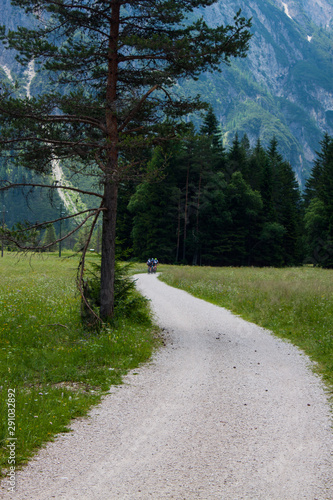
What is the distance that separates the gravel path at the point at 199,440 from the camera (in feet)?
12.5

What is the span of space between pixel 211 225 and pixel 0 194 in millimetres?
48317

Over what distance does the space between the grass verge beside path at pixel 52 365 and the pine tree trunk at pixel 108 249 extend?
2.18 ft

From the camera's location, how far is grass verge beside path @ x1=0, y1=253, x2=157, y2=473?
4957mm

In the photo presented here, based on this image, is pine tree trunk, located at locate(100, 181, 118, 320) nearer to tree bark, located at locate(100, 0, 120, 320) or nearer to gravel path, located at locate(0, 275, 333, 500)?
tree bark, located at locate(100, 0, 120, 320)

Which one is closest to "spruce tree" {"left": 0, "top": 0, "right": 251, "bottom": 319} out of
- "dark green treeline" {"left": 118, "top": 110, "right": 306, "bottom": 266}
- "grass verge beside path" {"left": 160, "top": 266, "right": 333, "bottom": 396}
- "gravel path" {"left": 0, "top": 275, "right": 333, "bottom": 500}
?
"gravel path" {"left": 0, "top": 275, "right": 333, "bottom": 500}

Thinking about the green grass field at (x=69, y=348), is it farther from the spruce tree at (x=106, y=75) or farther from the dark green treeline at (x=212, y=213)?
the dark green treeline at (x=212, y=213)

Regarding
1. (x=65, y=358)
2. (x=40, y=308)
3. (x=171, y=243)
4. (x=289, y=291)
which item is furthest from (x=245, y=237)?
(x=65, y=358)

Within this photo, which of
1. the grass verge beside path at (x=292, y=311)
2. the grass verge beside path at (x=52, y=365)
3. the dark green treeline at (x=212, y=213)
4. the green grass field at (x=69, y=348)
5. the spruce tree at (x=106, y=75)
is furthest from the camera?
A: the dark green treeline at (x=212, y=213)

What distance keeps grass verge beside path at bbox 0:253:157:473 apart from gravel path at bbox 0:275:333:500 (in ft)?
1.01

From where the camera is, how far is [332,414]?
5.78 metres

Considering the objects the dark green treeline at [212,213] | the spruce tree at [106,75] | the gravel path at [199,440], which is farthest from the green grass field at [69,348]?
the dark green treeline at [212,213]

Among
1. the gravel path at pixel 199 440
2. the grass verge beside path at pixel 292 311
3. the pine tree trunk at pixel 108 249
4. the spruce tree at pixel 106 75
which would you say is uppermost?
the spruce tree at pixel 106 75

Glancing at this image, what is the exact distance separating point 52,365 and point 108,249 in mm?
3904

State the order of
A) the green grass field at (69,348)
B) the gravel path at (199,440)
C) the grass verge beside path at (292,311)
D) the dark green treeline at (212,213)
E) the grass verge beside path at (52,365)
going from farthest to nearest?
the dark green treeline at (212,213) < the grass verge beside path at (292,311) < the green grass field at (69,348) < the grass verge beside path at (52,365) < the gravel path at (199,440)
